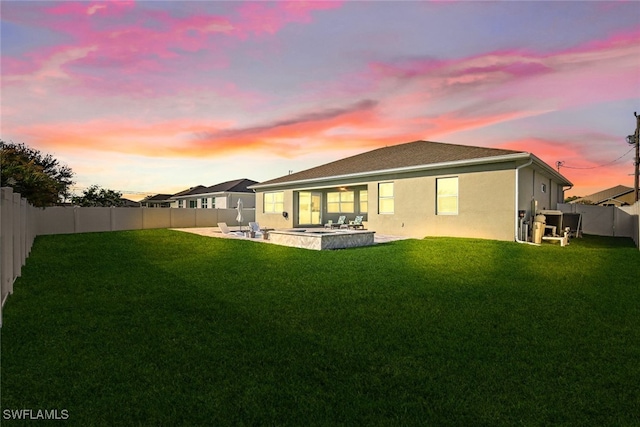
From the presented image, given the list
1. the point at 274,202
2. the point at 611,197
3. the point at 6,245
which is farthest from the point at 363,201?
the point at 611,197

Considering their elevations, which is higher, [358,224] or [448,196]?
[448,196]

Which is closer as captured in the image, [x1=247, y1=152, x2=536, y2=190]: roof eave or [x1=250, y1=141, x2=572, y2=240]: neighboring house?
[x1=247, y1=152, x2=536, y2=190]: roof eave

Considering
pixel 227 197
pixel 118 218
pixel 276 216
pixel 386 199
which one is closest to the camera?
pixel 386 199

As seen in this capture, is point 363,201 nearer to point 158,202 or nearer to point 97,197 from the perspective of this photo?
point 97,197

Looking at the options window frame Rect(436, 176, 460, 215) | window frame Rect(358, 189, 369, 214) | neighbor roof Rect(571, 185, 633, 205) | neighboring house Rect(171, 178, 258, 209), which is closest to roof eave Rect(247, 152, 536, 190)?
window frame Rect(436, 176, 460, 215)

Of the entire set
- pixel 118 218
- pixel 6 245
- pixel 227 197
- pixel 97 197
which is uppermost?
pixel 97 197

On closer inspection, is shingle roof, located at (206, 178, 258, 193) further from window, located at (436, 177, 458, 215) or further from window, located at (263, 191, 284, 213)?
window, located at (436, 177, 458, 215)

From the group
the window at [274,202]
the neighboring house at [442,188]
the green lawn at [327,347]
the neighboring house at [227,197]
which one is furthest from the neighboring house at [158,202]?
the green lawn at [327,347]

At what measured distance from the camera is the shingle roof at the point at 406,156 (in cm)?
1548

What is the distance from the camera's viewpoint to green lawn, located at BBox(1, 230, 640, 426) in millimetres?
2975

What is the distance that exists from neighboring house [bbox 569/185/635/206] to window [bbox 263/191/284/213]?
130 ft

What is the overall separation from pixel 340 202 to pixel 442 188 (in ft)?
29.9

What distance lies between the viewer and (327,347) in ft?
13.9

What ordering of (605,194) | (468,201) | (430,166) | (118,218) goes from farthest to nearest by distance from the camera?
(605,194), (118,218), (430,166), (468,201)
